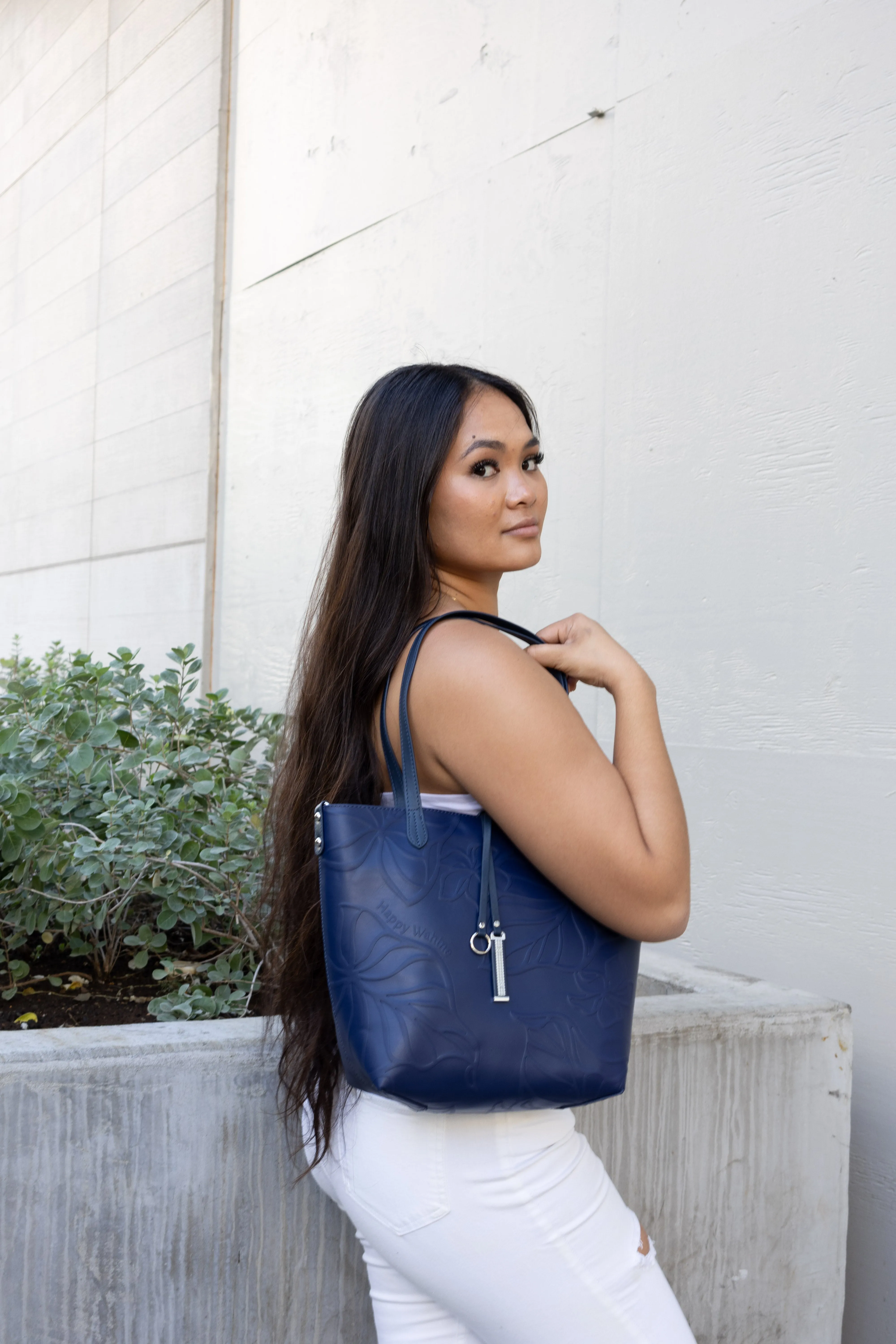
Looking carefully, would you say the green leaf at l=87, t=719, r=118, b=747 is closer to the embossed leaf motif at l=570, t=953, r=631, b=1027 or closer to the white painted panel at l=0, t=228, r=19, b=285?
the embossed leaf motif at l=570, t=953, r=631, b=1027

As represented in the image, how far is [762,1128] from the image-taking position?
222cm

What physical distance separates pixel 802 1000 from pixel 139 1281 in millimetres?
1307

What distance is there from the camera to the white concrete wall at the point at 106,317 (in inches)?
228

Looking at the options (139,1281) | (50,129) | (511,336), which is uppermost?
(50,129)

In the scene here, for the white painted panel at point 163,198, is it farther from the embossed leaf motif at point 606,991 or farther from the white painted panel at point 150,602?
the embossed leaf motif at point 606,991

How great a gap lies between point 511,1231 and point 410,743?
1.76 feet

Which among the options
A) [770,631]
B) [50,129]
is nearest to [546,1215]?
[770,631]

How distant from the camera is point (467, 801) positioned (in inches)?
53.3

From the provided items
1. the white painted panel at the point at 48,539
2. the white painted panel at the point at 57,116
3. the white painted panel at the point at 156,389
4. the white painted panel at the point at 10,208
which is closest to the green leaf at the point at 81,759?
the white painted panel at the point at 156,389

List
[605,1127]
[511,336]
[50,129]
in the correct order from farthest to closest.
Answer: [50,129] < [511,336] < [605,1127]

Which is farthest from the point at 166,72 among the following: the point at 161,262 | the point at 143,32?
the point at 161,262

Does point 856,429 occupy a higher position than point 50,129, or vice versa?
point 50,129

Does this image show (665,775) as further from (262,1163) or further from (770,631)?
(770,631)

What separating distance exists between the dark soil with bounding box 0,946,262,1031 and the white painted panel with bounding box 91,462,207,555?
3.09 meters
